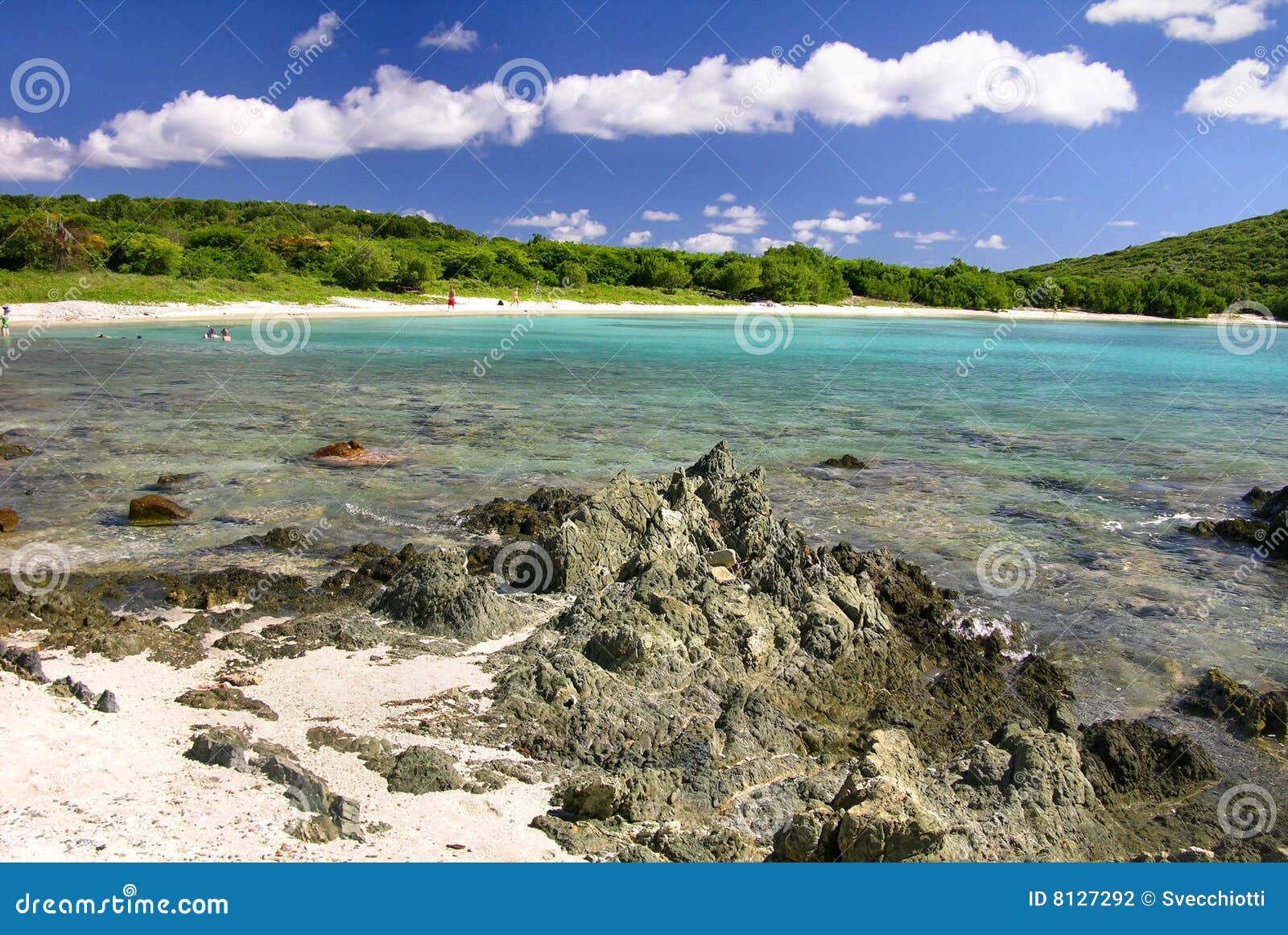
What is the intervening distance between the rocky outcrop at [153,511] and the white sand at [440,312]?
123ft

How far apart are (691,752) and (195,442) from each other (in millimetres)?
14519

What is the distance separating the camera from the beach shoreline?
46.3 meters

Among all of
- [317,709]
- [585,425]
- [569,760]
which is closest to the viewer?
[569,760]

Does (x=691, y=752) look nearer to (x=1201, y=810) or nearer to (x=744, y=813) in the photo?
(x=744, y=813)

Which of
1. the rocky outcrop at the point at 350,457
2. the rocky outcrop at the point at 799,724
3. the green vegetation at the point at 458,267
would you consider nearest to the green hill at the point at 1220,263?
the green vegetation at the point at 458,267

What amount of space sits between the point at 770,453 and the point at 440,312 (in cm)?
5179

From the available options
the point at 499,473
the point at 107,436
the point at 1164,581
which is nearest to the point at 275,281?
the point at 107,436

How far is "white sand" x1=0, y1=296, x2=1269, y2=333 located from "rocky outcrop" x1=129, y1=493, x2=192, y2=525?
37616 millimetres

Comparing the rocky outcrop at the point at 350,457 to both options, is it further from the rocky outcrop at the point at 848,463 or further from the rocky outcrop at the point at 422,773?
the rocky outcrop at the point at 422,773

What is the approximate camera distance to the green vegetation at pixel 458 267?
178ft

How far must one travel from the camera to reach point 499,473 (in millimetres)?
14953

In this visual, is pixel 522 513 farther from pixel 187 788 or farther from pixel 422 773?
pixel 187 788

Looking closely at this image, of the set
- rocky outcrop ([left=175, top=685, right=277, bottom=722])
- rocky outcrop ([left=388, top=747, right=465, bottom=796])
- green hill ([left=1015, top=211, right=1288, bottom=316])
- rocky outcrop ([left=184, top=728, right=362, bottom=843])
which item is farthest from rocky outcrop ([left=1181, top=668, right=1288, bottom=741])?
green hill ([left=1015, top=211, right=1288, bottom=316])

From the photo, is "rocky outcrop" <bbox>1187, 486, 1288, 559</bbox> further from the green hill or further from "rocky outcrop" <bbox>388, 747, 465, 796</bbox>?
the green hill
